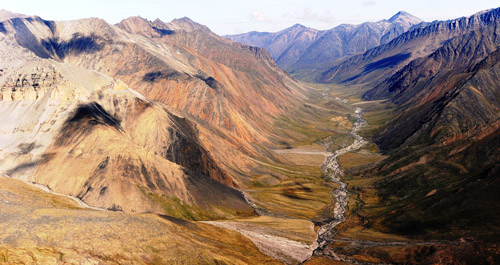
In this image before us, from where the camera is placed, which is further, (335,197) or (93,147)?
(335,197)

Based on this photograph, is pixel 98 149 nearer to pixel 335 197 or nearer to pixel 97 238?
pixel 97 238

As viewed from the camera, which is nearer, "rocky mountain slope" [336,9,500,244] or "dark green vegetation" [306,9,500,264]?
"dark green vegetation" [306,9,500,264]

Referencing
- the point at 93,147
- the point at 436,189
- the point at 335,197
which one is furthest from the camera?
the point at 335,197

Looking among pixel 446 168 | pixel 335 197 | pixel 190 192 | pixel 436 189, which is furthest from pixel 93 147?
pixel 446 168

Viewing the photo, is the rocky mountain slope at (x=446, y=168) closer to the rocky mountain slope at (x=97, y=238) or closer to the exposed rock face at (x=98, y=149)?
the rocky mountain slope at (x=97, y=238)

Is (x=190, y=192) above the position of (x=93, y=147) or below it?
below

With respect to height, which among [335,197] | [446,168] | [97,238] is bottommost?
[97,238]

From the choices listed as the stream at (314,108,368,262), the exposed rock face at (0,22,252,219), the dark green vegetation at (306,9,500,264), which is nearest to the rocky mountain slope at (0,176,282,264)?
the exposed rock face at (0,22,252,219)

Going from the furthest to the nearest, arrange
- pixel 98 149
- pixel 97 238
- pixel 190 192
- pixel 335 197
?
pixel 335 197 → pixel 190 192 → pixel 98 149 → pixel 97 238

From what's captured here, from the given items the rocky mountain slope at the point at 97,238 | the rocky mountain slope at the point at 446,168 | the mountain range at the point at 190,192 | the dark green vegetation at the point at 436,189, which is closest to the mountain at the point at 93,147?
the mountain range at the point at 190,192

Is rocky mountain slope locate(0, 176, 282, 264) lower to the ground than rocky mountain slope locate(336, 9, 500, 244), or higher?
lower

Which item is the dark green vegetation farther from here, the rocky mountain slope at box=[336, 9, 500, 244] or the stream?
the stream

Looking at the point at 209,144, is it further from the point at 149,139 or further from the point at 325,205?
the point at 325,205
